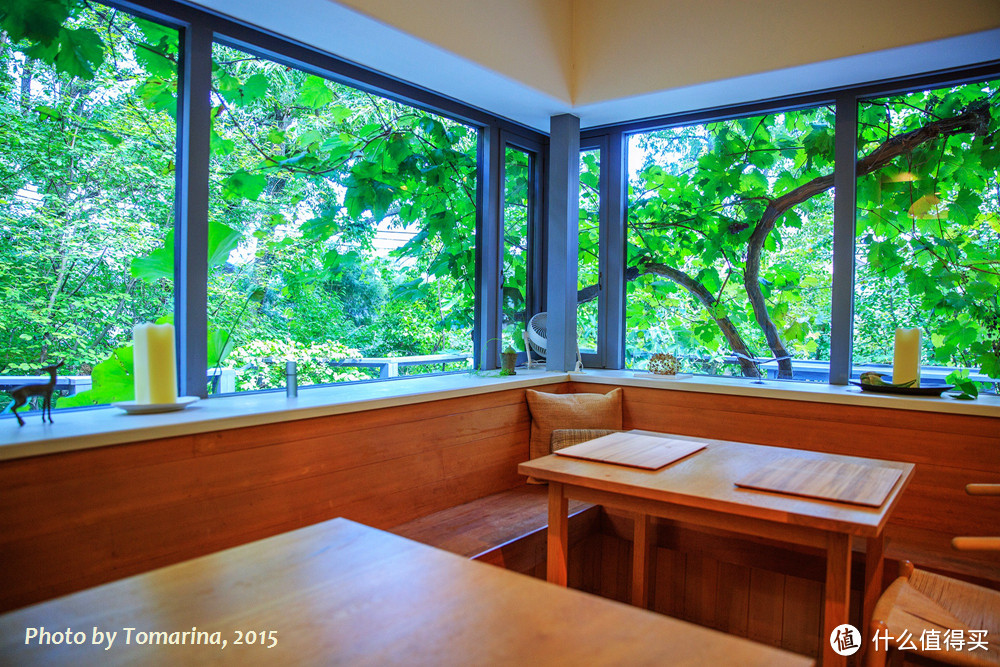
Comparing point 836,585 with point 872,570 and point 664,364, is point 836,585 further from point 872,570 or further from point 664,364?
point 664,364

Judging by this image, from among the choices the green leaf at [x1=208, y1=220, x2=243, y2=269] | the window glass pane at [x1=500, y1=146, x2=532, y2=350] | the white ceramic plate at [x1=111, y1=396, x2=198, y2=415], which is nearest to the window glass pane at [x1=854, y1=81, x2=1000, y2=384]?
the window glass pane at [x1=500, y1=146, x2=532, y2=350]

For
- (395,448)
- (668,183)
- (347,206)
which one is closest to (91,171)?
(347,206)

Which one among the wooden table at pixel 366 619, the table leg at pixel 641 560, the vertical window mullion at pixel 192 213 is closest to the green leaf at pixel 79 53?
the vertical window mullion at pixel 192 213

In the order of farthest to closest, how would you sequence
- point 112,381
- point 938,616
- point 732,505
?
point 112,381, point 938,616, point 732,505

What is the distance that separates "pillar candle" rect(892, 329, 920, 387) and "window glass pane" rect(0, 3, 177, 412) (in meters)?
2.98

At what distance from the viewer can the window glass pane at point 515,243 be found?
12.5 feet

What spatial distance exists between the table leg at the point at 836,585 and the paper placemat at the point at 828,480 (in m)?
0.10

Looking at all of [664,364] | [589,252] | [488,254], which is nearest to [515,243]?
[488,254]

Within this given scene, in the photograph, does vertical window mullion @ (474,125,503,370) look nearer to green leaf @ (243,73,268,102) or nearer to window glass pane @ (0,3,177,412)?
green leaf @ (243,73,268,102)

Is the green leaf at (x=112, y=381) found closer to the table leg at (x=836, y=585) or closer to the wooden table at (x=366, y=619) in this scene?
the wooden table at (x=366, y=619)

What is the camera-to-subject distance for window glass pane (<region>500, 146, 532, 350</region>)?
3811mm

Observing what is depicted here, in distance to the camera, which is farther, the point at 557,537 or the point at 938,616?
the point at 557,537

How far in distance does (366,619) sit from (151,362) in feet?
4.77

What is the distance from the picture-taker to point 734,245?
139 inches
